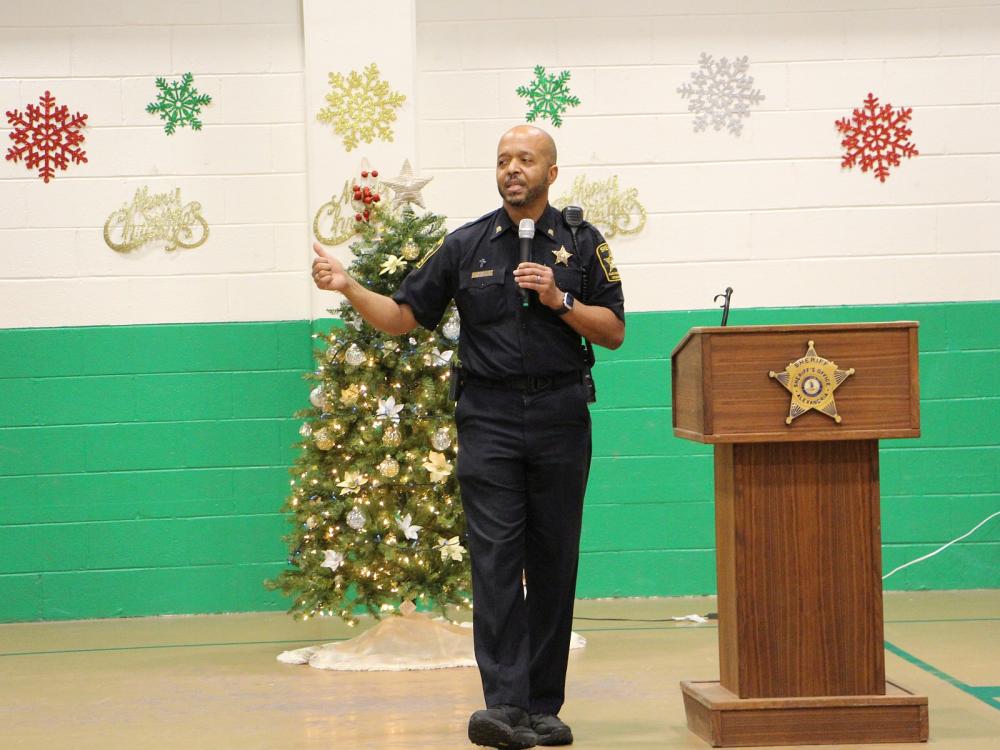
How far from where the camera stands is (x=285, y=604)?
5680mm

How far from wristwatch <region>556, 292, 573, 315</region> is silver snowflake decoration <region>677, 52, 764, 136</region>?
8.86 ft

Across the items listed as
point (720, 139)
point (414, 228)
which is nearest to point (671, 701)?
point (414, 228)

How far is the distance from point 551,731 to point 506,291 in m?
1.18

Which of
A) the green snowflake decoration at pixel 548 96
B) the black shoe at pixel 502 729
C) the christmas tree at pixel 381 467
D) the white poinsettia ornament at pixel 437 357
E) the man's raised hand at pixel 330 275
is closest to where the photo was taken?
the black shoe at pixel 502 729

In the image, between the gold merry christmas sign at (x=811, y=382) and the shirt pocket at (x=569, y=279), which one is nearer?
the gold merry christmas sign at (x=811, y=382)

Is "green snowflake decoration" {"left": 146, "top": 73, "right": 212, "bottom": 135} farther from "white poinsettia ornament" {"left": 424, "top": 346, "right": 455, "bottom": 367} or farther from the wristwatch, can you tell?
the wristwatch

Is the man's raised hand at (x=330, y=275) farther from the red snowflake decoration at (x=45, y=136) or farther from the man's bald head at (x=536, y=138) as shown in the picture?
the red snowflake decoration at (x=45, y=136)

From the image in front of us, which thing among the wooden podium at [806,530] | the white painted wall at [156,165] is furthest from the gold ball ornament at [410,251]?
the wooden podium at [806,530]

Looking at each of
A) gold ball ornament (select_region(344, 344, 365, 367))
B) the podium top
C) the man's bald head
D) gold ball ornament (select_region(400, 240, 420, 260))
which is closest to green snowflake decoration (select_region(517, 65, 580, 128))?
gold ball ornament (select_region(400, 240, 420, 260))

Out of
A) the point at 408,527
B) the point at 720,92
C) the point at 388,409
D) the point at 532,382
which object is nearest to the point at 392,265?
the point at 388,409

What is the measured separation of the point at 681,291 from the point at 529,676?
9.05 ft

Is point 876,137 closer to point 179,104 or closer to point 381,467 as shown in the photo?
point 381,467

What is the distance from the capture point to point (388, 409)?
4570 mm

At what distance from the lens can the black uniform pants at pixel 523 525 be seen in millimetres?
3309
